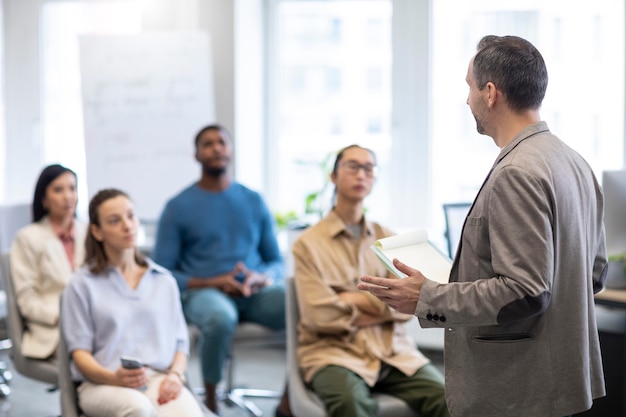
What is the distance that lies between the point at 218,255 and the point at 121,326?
1.32 meters

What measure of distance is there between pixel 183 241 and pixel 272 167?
57.7 inches

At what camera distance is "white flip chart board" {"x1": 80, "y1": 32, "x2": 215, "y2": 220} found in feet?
17.1

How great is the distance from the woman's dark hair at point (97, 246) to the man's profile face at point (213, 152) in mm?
1213

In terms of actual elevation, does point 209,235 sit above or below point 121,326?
above

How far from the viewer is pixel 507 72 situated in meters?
1.87

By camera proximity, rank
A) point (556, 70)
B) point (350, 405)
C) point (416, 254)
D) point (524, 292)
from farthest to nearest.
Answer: point (556, 70)
point (350, 405)
point (416, 254)
point (524, 292)

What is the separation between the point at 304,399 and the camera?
9.73 ft

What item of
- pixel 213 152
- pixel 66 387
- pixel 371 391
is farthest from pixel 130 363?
pixel 213 152

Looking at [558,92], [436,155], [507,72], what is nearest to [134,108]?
[436,155]

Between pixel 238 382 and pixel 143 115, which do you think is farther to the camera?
pixel 143 115

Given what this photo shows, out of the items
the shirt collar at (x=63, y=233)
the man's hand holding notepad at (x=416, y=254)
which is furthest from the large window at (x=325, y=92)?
the man's hand holding notepad at (x=416, y=254)

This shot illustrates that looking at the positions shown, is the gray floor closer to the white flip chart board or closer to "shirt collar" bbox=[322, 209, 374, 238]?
the white flip chart board

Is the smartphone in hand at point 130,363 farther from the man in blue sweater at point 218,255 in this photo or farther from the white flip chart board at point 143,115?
the white flip chart board at point 143,115

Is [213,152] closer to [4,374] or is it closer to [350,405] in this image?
[4,374]
